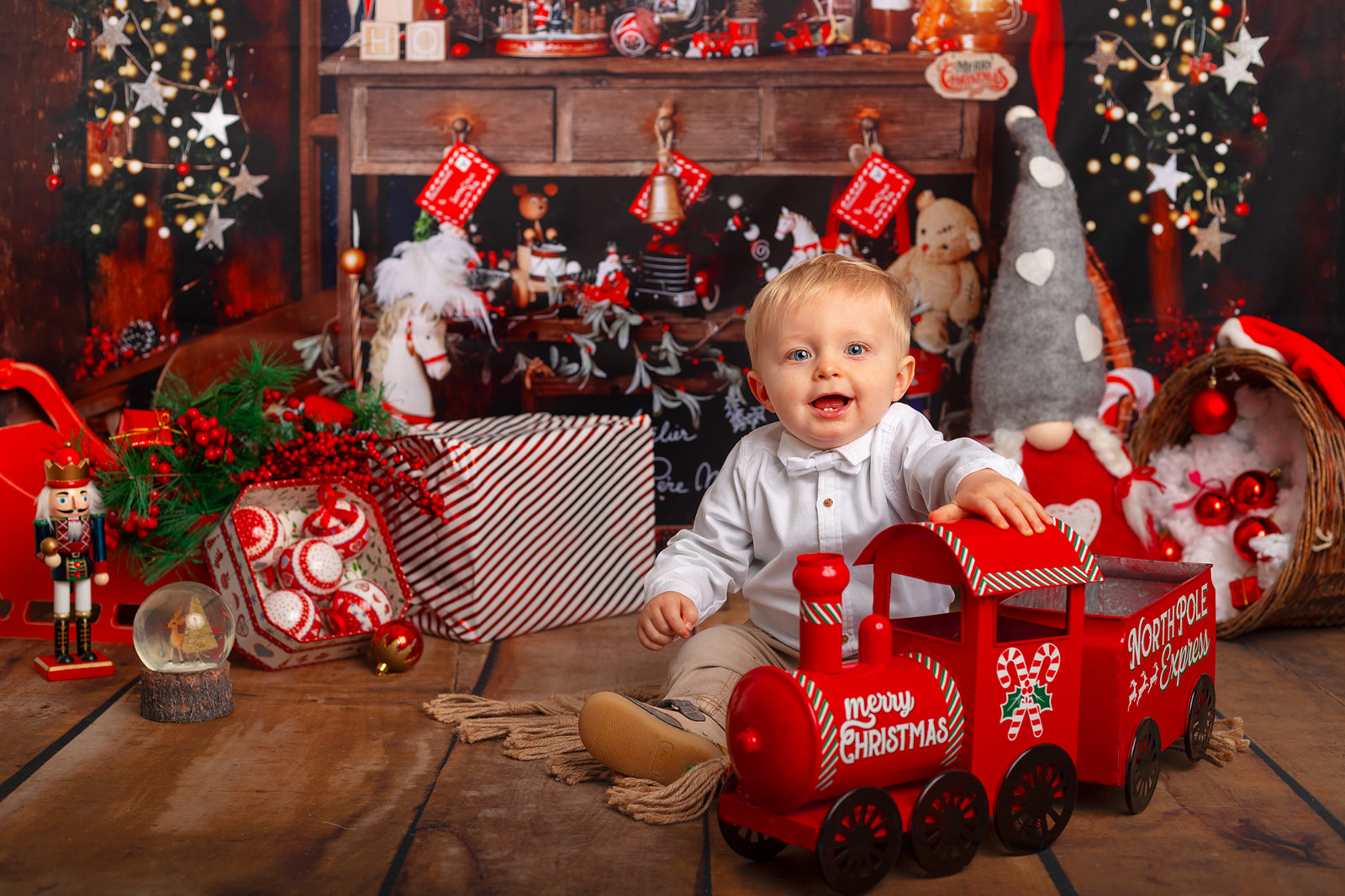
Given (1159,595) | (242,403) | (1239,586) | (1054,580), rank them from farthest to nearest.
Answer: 1. (1239,586)
2. (242,403)
3. (1159,595)
4. (1054,580)

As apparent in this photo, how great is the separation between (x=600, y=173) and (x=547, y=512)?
766 millimetres

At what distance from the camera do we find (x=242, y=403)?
5.53 ft

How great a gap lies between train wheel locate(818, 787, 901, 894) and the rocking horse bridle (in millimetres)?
1586

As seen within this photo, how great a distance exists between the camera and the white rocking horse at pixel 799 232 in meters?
2.25

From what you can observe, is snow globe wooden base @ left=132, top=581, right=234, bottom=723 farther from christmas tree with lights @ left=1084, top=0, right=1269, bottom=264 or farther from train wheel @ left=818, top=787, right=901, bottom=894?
christmas tree with lights @ left=1084, top=0, right=1269, bottom=264

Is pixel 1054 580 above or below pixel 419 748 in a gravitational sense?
above

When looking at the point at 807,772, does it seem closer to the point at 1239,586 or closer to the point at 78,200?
the point at 1239,586

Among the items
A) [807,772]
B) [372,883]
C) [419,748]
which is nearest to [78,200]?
[419,748]

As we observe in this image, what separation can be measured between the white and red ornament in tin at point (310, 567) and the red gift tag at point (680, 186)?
985 millimetres

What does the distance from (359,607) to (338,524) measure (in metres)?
0.13

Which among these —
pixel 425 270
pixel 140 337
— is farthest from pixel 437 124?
pixel 140 337

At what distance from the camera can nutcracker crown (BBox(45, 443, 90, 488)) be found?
4.95ft

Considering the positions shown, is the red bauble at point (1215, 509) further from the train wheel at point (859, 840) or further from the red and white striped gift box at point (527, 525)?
the train wheel at point (859, 840)

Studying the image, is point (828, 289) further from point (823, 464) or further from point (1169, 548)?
point (1169, 548)
